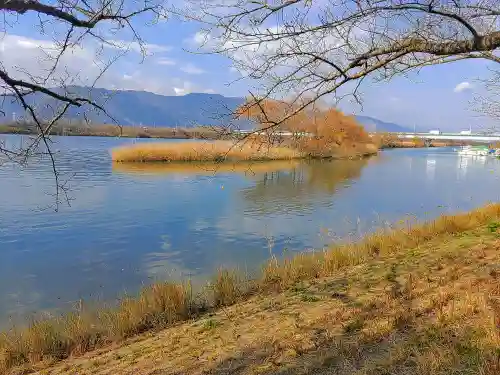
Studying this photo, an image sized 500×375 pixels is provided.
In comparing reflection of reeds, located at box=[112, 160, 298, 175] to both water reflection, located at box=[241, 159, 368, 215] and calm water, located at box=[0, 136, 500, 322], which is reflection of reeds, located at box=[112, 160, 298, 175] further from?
water reflection, located at box=[241, 159, 368, 215]

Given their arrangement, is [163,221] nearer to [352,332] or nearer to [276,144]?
[276,144]

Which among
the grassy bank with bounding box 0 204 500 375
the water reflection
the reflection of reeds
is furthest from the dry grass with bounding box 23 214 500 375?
the reflection of reeds

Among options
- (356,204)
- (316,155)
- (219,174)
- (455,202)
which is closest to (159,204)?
(356,204)

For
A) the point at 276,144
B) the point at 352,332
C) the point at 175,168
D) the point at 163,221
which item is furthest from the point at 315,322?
the point at 175,168

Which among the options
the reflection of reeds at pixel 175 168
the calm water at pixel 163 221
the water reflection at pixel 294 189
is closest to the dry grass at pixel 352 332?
the calm water at pixel 163 221

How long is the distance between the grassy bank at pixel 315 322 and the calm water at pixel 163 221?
190cm

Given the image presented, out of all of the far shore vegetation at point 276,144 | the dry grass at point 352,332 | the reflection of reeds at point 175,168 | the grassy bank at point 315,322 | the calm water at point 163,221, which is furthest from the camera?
the reflection of reeds at point 175,168

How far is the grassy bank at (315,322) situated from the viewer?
350 cm

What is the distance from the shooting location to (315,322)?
4.69 m

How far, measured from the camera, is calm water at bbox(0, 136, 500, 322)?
30.0ft

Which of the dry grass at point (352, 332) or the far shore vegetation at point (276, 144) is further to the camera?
the far shore vegetation at point (276, 144)

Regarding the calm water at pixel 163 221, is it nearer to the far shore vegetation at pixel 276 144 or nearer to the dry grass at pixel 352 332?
the far shore vegetation at pixel 276 144

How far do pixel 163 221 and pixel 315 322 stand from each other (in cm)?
1035

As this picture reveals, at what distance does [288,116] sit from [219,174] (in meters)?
23.3
